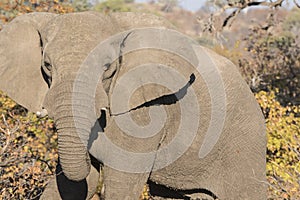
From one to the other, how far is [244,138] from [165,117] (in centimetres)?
66

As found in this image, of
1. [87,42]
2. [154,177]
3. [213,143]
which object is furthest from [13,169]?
[87,42]

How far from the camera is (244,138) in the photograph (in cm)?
333

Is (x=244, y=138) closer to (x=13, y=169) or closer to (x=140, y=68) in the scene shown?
(x=140, y=68)

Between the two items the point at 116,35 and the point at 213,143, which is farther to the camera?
the point at 213,143

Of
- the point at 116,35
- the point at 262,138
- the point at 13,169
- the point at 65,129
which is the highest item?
the point at 116,35

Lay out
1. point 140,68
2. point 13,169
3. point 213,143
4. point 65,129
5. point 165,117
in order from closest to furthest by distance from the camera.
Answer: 1. point 65,129
2. point 140,68
3. point 165,117
4. point 213,143
5. point 13,169

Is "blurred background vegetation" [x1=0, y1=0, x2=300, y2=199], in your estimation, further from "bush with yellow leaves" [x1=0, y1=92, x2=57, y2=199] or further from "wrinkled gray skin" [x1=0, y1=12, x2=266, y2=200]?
"wrinkled gray skin" [x1=0, y1=12, x2=266, y2=200]

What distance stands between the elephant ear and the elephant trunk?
674 mm

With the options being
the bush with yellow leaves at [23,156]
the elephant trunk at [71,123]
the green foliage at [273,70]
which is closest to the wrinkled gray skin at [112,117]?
the elephant trunk at [71,123]

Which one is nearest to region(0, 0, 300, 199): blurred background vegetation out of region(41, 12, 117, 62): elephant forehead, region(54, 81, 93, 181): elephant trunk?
region(41, 12, 117, 62): elephant forehead

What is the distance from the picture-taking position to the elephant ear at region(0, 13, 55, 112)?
305cm

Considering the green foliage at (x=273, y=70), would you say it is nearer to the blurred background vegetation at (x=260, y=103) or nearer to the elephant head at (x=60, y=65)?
the blurred background vegetation at (x=260, y=103)

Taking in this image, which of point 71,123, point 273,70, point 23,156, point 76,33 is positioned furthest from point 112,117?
point 273,70

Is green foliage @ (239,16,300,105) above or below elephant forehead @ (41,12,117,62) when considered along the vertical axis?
below
